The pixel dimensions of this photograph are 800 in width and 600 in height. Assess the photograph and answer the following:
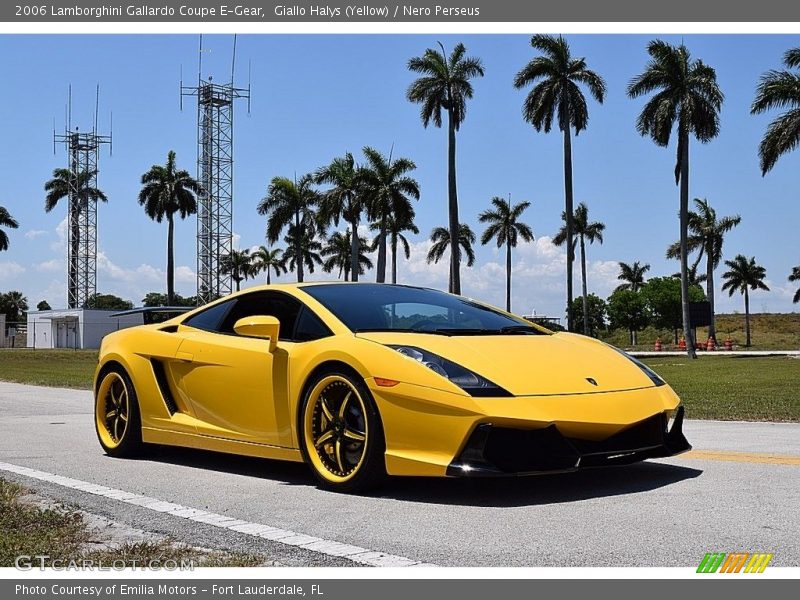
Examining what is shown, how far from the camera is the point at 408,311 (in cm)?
653

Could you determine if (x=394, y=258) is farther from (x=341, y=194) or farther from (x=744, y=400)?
(x=744, y=400)

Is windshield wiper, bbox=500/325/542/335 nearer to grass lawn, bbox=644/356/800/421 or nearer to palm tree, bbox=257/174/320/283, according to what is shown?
grass lawn, bbox=644/356/800/421

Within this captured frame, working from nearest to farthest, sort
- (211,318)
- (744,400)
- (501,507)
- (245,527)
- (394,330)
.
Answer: (245,527) → (501,507) → (394,330) → (211,318) → (744,400)

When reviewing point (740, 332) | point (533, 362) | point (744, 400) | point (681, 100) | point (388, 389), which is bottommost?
point (740, 332)

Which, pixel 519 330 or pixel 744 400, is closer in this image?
pixel 519 330

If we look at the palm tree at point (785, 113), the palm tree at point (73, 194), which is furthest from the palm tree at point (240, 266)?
the palm tree at point (785, 113)

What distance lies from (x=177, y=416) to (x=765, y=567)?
461 cm

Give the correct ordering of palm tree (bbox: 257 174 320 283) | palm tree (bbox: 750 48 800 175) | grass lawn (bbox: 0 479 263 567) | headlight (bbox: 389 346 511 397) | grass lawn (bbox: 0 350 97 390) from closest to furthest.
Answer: grass lawn (bbox: 0 479 263 567) < headlight (bbox: 389 346 511 397) < grass lawn (bbox: 0 350 97 390) < palm tree (bbox: 750 48 800 175) < palm tree (bbox: 257 174 320 283)

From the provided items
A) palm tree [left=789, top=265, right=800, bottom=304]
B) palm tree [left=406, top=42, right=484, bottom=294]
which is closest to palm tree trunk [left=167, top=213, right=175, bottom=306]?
palm tree [left=406, top=42, right=484, bottom=294]

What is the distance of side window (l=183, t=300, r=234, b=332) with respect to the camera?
7230 mm

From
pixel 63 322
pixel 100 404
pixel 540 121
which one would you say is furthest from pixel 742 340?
pixel 100 404

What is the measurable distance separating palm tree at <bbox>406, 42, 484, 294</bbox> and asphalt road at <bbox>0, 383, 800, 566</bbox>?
47.6 meters

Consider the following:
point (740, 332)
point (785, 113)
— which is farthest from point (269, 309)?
point (740, 332)

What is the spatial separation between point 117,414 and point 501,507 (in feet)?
12.9
